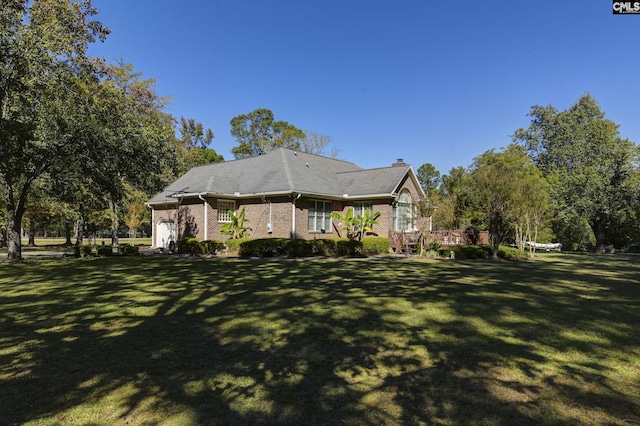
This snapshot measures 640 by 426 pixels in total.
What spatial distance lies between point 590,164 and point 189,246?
35.8 metres

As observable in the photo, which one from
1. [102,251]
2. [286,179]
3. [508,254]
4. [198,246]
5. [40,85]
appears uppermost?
[40,85]

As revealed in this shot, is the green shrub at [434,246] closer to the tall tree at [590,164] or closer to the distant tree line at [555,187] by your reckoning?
the distant tree line at [555,187]

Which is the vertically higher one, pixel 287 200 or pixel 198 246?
pixel 287 200

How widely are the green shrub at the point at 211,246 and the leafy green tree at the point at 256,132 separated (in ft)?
110

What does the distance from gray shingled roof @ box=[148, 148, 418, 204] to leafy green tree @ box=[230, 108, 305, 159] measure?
25.6 meters

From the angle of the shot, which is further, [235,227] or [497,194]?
[235,227]

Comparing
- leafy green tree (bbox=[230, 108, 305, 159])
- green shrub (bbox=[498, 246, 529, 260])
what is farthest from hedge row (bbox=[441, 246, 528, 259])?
leafy green tree (bbox=[230, 108, 305, 159])

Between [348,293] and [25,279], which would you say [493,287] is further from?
[25,279]

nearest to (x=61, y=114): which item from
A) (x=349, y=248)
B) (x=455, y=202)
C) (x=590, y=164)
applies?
(x=349, y=248)

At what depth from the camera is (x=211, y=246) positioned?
806 inches

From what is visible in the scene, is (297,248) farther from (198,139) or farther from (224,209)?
Result: (198,139)

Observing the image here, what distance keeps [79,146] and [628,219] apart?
43.2 meters

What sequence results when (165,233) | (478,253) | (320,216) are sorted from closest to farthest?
1. (478,253)
2. (320,216)
3. (165,233)

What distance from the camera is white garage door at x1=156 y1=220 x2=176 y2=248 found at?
2532cm
